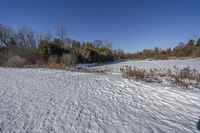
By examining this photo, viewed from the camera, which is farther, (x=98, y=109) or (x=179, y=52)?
(x=179, y=52)

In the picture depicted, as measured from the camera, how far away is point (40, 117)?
396cm

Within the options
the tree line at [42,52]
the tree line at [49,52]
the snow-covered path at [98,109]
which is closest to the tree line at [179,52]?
the tree line at [49,52]

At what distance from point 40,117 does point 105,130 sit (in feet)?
5.67

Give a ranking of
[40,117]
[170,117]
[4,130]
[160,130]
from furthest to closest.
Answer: [170,117]
[40,117]
[160,130]
[4,130]

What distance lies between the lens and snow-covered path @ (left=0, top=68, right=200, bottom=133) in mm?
3643

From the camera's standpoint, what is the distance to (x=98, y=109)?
4.61m

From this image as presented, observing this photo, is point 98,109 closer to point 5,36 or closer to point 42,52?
point 42,52

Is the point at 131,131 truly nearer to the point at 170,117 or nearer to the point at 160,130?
the point at 160,130

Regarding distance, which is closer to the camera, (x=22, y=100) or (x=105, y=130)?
(x=105, y=130)

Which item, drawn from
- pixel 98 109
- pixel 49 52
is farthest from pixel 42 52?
pixel 98 109

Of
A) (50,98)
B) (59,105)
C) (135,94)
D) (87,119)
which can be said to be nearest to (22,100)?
(50,98)

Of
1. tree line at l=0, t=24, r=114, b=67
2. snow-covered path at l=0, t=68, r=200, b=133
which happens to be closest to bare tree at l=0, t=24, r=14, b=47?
tree line at l=0, t=24, r=114, b=67

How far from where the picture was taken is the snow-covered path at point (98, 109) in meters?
3.64

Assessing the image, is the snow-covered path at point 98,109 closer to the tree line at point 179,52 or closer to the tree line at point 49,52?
the tree line at point 49,52
